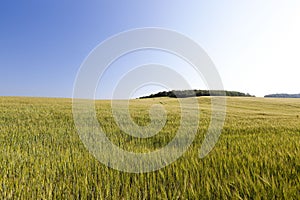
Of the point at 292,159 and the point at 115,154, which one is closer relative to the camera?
the point at 292,159

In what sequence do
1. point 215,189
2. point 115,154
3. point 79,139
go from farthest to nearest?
point 79,139, point 115,154, point 215,189

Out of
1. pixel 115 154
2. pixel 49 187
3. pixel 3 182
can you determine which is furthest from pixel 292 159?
pixel 3 182

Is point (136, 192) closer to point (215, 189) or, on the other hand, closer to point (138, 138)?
point (215, 189)

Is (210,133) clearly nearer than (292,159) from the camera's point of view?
No

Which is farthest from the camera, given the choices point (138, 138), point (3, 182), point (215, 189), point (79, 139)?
point (138, 138)

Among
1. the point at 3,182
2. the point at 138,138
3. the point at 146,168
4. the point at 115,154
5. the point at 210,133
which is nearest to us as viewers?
the point at 3,182

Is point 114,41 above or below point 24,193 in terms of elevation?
above

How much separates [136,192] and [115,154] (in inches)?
64.9

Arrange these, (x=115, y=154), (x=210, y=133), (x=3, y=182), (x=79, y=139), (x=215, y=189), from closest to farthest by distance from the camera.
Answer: (x=215, y=189) < (x=3, y=182) < (x=115, y=154) < (x=79, y=139) < (x=210, y=133)

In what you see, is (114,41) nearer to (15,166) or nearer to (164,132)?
(164,132)

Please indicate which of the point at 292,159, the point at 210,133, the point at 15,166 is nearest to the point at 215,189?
the point at 292,159

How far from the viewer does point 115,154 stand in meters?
4.21

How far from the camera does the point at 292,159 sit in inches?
140

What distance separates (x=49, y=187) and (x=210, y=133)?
5220 mm
